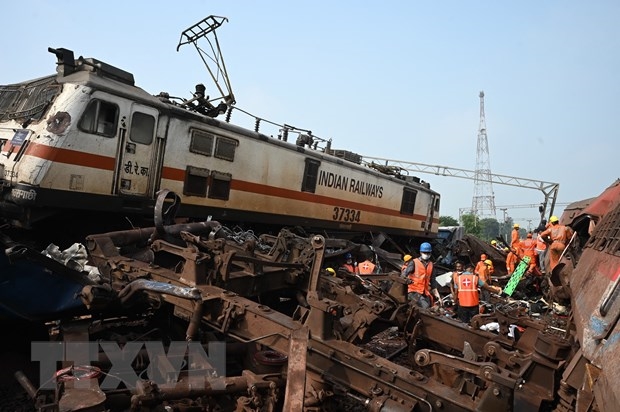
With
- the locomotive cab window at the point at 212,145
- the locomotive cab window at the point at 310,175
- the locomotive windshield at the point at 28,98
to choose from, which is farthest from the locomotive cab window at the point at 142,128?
the locomotive cab window at the point at 310,175

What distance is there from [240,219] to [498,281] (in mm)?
7889

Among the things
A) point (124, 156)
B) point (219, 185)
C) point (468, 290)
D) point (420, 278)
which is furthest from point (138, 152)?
point (468, 290)

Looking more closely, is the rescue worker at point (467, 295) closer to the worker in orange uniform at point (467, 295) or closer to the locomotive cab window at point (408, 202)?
the worker in orange uniform at point (467, 295)

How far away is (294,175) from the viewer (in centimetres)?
1044

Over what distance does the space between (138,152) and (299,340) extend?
17.6 ft

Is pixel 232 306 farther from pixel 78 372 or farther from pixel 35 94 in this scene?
pixel 35 94

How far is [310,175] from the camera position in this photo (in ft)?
35.8

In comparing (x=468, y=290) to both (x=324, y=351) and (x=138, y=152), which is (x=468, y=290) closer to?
(x=324, y=351)

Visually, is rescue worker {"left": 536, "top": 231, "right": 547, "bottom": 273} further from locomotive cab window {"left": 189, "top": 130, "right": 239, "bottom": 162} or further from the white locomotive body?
locomotive cab window {"left": 189, "top": 130, "right": 239, "bottom": 162}

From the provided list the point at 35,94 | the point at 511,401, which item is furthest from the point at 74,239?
the point at 511,401

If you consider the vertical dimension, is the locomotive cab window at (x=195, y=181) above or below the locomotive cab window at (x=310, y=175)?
below

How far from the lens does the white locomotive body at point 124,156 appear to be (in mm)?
6195

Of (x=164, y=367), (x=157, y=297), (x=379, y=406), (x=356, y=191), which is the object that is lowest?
(x=164, y=367)

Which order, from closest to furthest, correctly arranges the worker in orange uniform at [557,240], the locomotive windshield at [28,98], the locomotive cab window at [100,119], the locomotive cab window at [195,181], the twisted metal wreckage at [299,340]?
the twisted metal wreckage at [299,340] → the locomotive cab window at [100,119] → the locomotive windshield at [28,98] → the locomotive cab window at [195,181] → the worker in orange uniform at [557,240]
